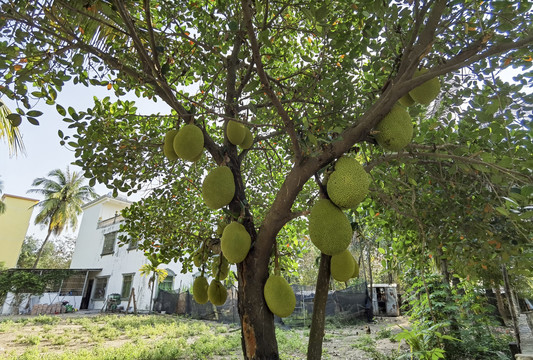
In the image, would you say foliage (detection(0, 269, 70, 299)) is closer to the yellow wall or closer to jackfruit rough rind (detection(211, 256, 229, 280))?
the yellow wall

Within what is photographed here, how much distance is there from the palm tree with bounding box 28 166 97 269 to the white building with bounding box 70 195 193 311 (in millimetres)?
798

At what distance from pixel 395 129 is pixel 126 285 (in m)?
18.4

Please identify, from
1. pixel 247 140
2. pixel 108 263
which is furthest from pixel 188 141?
pixel 108 263

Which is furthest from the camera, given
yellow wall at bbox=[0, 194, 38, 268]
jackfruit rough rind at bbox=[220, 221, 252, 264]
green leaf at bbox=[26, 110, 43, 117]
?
yellow wall at bbox=[0, 194, 38, 268]

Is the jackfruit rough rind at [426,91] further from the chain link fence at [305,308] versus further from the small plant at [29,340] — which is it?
the chain link fence at [305,308]

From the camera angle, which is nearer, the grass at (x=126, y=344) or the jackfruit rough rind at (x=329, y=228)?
the jackfruit rough rind at (x=329, y=228)

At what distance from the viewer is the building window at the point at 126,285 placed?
16.4 meters

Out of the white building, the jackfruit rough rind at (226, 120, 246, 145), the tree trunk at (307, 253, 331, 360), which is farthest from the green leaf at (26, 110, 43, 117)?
the white building

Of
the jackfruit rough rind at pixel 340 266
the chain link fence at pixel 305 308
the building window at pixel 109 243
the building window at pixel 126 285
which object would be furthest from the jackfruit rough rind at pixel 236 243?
the building window at pixel 109 243

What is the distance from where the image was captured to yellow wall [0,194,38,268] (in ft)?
56.6

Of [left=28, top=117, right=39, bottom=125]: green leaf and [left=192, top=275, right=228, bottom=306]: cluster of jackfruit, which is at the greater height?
[left=28, top=117, right=39, bottom=125]: green leaf

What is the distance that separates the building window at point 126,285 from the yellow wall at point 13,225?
260 inches

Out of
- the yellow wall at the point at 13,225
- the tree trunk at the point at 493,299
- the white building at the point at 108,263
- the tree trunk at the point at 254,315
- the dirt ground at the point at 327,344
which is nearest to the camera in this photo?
the tree trunk at the point at 254,315

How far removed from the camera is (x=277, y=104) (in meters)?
1.53
